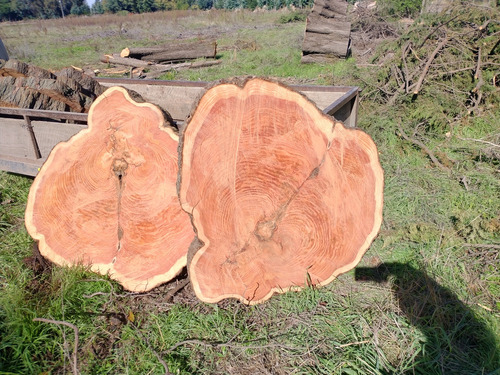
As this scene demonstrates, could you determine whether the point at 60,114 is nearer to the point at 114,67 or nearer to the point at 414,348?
the point at 414,348

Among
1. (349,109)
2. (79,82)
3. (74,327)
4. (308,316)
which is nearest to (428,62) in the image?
(349,109)

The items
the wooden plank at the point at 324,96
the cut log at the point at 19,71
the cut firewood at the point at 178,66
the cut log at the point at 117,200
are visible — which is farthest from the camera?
the cut firewood at the point at 178,66

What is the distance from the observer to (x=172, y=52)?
11.9 m

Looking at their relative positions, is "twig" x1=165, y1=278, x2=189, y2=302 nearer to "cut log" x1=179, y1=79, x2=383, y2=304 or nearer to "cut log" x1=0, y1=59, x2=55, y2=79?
"cut log" x1=179, y1=79, x2=383, y2=304

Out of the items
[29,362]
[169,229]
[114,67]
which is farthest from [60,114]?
[114,67]

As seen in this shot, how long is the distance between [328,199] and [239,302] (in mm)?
1003

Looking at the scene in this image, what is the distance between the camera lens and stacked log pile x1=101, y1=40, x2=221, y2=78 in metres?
11.1

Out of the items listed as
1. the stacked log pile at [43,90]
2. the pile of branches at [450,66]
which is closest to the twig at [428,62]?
the pile of branches at [450,66]

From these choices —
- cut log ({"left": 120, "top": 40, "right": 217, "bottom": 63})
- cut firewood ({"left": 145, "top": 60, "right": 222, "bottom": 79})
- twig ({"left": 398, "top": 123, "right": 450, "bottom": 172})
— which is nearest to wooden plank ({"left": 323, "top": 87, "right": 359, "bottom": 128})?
twig ({"left": 398, "top": 123, "right": 450, "bottom": 172})

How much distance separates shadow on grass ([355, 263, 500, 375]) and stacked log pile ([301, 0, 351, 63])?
8.66 m

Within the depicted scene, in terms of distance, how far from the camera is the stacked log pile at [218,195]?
7.05 feet

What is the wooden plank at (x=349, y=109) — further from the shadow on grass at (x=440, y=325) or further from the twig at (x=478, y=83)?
the twig at (x=478, y=83)

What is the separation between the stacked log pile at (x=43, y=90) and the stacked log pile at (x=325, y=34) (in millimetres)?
7403

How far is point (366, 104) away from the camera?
5902mm
